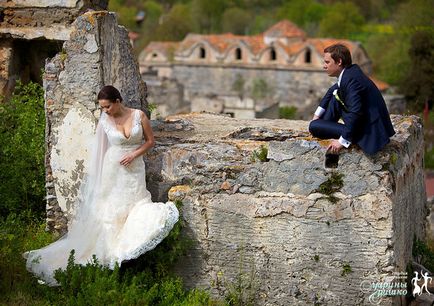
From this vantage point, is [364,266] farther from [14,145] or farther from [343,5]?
[343,5]

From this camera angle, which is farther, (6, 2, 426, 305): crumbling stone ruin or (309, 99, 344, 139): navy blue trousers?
(309, 99, 344, 139): navy blue trousers

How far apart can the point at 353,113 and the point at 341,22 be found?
5193 cm

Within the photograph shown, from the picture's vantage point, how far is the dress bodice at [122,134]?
607cm

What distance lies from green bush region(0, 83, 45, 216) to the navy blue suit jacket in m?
3.26

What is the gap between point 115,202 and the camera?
6.12 meters

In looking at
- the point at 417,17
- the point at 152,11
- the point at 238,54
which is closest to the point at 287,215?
the point at 238,54

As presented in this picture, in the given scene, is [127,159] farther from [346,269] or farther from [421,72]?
[421,72]

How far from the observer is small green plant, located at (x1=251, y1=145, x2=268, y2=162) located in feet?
19.8

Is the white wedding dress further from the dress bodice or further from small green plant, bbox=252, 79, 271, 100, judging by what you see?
small green plant, bbox=252, 79, 271, 100

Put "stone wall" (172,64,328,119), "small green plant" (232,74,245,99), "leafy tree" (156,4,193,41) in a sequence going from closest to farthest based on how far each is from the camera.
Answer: "stone wall" (172,64,328,119) → "small green plant" (232,74,245,99) → "leafy tree" (156,4,193,41)

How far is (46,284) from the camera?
6.04 m

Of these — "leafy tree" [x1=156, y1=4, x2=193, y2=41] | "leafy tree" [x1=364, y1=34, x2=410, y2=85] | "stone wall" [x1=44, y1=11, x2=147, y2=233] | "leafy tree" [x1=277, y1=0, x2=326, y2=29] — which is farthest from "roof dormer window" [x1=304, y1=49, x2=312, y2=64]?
"stone wall" [x1=44, y1=11, x2=147, y2=233]

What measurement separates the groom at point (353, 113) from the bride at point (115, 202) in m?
1.38

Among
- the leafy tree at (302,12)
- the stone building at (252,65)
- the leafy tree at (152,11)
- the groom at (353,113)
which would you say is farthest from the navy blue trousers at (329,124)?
the leafy tree at (152,11)
